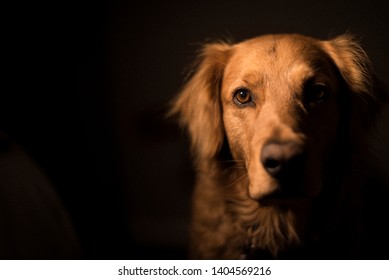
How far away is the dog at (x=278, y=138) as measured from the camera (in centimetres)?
94

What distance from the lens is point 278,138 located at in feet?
2.82

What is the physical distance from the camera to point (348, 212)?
1181 millimetres

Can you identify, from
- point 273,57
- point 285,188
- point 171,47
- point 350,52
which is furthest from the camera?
point 171,47

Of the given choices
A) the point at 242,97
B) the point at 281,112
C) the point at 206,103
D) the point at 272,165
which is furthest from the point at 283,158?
the point at 206,103

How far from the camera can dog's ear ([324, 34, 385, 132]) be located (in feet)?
3.61

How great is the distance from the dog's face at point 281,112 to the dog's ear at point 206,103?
0.04 metres

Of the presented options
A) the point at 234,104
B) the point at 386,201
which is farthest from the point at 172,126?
the point at 386,201

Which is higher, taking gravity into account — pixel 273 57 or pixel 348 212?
pixel 273 57

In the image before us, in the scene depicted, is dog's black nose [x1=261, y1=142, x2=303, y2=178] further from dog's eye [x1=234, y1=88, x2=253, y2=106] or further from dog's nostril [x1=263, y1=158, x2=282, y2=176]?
dog's eye [x1=234, y1=88, x2=253, y2=106]

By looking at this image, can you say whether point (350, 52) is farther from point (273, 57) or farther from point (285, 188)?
point (285, 188)

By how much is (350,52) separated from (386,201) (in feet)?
2.41

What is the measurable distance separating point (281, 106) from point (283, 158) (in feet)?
0.60

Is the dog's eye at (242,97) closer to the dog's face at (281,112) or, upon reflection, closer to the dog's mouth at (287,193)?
the dog's face at (281,112)

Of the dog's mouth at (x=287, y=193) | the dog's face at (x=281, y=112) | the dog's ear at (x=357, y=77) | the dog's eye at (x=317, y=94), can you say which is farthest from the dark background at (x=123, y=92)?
the dog's mouth at (x=287, y=193)
